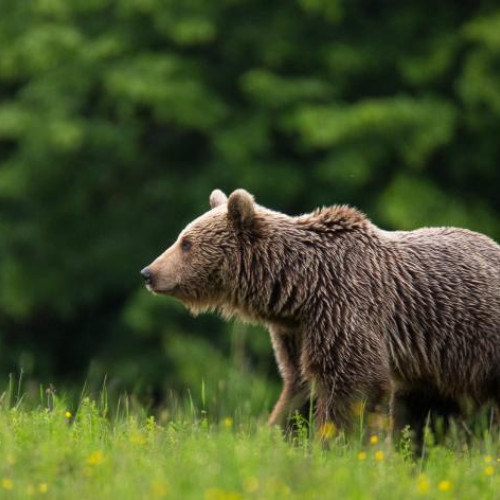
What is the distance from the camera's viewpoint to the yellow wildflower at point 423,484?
206 inches

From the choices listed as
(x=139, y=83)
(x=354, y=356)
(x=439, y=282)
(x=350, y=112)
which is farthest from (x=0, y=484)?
(x=139, y=83)

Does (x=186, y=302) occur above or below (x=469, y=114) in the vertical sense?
below

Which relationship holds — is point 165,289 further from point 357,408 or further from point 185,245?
point 357,408

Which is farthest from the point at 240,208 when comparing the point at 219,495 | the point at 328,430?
the point at 219,495

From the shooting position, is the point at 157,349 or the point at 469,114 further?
the point at 157,349

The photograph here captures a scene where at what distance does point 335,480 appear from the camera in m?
5.19

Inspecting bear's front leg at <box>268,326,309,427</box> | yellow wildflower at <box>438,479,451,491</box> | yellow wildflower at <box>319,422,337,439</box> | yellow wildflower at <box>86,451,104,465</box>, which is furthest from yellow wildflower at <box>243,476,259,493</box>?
bear's front leg at <box>268,326,309,427</box>

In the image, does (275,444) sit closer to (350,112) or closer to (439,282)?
(439,282)

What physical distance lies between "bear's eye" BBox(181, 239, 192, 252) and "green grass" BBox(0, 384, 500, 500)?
55.7 inches

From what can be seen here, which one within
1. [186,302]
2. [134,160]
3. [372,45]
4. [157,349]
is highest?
[372,45]

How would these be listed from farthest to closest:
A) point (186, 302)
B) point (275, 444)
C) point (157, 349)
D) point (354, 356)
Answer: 1. point (157, 349)
2. point (186, 302)
3. point (354, 356)
4. point (275, 444)

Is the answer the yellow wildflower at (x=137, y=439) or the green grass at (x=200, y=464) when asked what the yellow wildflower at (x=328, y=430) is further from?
the yellow wildflower at (x=137, y=439)

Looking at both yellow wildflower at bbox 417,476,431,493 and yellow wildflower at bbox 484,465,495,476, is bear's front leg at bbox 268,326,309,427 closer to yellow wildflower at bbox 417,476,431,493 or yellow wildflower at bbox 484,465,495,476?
yellow wildflower at bbox 484,465,495,476

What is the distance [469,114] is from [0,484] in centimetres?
1188
